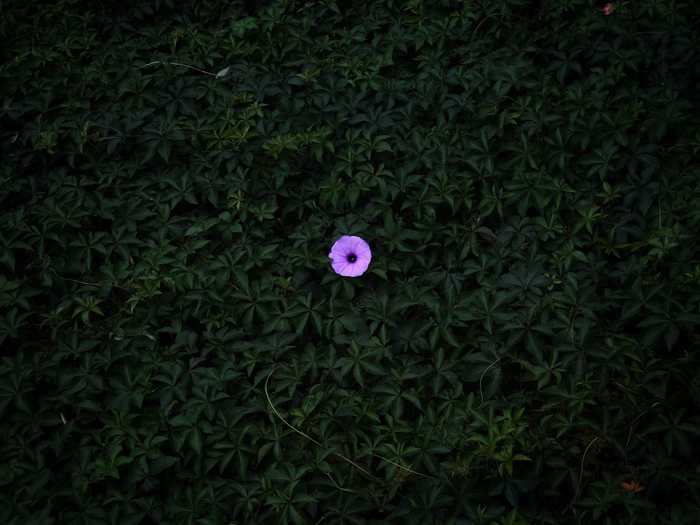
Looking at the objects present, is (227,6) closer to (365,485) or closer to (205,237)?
(205,237)

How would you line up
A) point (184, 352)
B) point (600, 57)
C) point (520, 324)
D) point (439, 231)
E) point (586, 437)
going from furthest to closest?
1. point (600, 57)
2. point (439, 231)
3. point (184, 352)
4. point (520, 324)
5. point (586, 437)

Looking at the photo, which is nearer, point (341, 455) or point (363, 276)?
point (341, 455)

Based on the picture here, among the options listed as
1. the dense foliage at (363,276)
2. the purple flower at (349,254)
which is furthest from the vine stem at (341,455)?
the purple flower at (349,254)

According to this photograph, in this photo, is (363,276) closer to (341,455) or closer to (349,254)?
(349,254)

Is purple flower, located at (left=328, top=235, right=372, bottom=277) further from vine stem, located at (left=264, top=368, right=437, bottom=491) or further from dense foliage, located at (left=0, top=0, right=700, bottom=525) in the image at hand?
vine stem, located at (left=264, top=368, right=437, bottom=491)

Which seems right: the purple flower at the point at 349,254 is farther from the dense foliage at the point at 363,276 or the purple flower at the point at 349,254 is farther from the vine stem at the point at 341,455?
the vine stem at the point at 341,455

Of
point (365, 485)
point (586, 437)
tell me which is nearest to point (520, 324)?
point (586, 437)

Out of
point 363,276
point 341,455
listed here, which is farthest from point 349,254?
point 341,455
